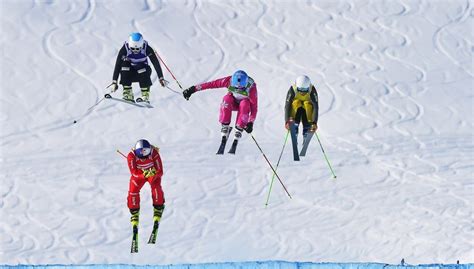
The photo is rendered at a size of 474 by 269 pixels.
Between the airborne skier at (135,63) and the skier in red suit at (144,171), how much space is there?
114 inches

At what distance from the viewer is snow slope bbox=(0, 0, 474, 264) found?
2164 cm

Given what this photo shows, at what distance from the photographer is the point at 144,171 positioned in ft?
61.0

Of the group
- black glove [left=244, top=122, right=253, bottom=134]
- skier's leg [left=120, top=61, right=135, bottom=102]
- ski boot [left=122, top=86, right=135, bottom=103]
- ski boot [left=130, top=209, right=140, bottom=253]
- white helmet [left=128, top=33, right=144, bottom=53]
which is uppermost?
white helmet [left=128, top=33, right=144, bottom=53]

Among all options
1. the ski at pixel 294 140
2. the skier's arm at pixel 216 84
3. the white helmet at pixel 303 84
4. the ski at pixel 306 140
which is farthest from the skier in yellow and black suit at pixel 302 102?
the skier's arm at pixel 216 84

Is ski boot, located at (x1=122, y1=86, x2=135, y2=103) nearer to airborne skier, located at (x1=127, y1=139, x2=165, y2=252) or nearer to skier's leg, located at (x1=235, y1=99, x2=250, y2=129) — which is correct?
skier's leg, located at (x1=235, y1=99, x2=250, y2=129)

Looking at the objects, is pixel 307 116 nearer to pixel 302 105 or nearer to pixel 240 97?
pixel 302 105

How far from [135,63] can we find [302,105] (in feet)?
8.35

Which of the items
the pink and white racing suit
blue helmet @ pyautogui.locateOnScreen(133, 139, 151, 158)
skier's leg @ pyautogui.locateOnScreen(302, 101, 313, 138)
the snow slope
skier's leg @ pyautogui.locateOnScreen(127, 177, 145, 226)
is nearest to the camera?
blue helmet @ pyautogui.locateOnScreen(133, 139, 151, 158)

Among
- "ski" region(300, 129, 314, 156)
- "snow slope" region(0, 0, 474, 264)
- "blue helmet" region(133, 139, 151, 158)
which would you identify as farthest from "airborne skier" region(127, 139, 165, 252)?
"ski" region(300, 129, 314, 156)

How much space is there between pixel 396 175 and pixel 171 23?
7512 millimetres

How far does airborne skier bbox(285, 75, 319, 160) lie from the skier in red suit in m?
2.81

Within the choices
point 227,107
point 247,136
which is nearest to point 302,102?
point 227,107

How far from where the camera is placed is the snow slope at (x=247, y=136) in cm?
2164

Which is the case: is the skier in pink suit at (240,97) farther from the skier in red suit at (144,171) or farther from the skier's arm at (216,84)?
the skier in red suit at (144,171)
